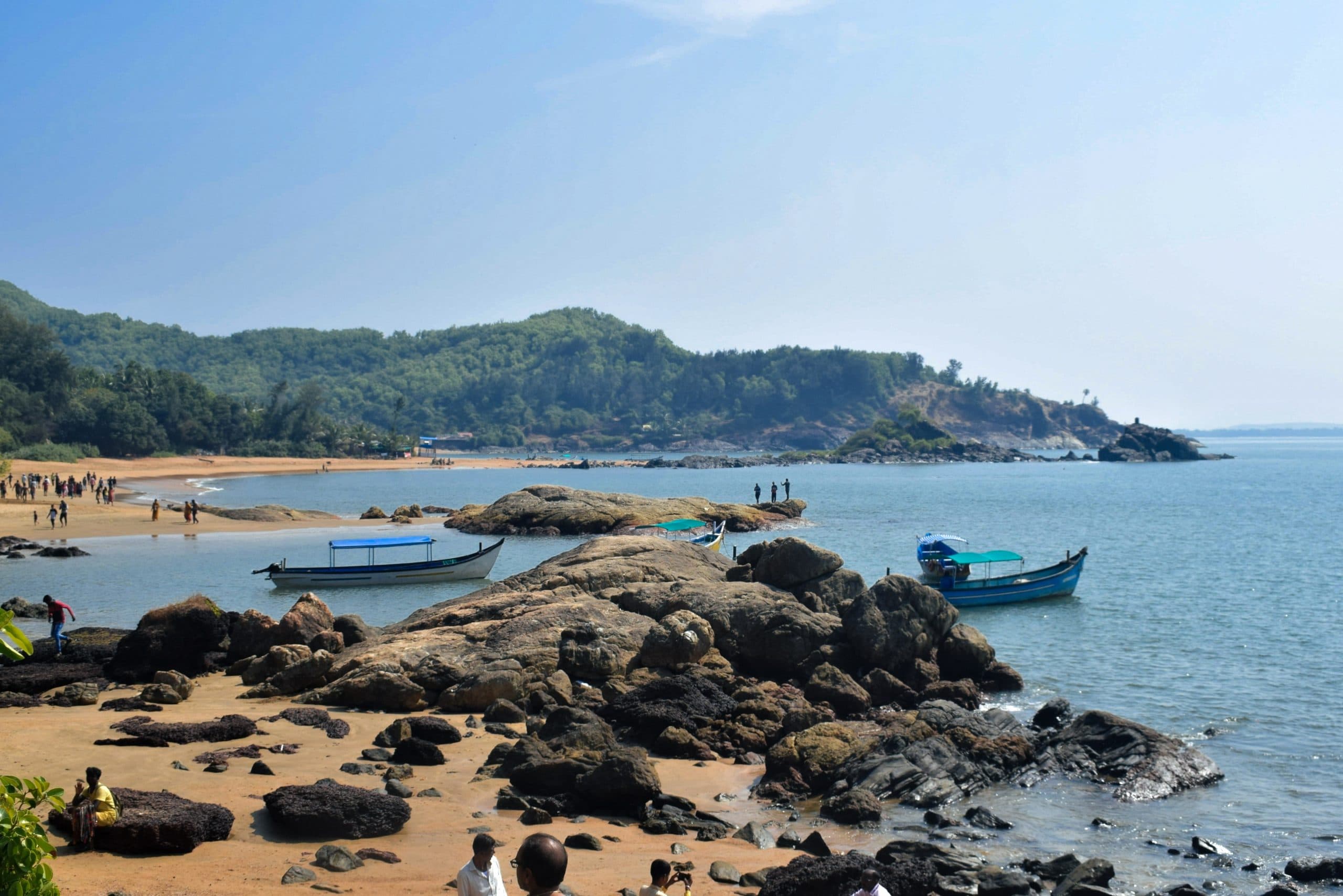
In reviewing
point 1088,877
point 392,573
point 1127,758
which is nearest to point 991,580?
point 1127,758

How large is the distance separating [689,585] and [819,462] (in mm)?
150481

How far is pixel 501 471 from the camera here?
455 feet

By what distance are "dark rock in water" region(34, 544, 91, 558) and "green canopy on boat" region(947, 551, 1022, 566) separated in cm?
3192

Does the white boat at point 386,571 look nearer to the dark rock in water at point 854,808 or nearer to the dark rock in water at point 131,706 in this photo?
the dark rock in water at point 131,706

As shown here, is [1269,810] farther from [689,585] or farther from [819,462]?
[819,462]

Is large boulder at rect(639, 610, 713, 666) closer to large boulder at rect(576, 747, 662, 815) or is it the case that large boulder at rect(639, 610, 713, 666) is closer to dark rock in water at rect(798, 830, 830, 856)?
large boulder at rect(576, 747, 662, 815)

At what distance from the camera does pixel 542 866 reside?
509cm

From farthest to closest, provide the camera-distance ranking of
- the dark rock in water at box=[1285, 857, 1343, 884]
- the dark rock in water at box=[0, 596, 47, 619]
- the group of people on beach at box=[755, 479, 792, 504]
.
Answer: the group of people on beach at box=[755, 479, 792, 504]
the dark rock in water at box=[0, 596, 47, 619]
the dark rock in water at box=[1285, 857, 1343, 884]

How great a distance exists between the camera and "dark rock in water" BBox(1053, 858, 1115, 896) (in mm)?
10367

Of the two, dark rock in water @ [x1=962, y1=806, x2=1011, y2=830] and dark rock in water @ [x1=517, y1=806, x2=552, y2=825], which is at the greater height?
→ dark rock in water @ [x1=517, y1=806, x2=552, y2=825]

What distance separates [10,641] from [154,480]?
97.4m

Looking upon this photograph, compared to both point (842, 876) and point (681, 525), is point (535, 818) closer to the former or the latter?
point (842, 876)

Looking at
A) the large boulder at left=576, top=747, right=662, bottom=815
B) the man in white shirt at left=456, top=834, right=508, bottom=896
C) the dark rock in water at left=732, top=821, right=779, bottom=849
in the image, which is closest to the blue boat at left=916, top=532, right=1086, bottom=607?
the dark rock in water at left=732, top=821, right=779, bottom=849

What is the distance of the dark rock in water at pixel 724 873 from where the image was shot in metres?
10.0
